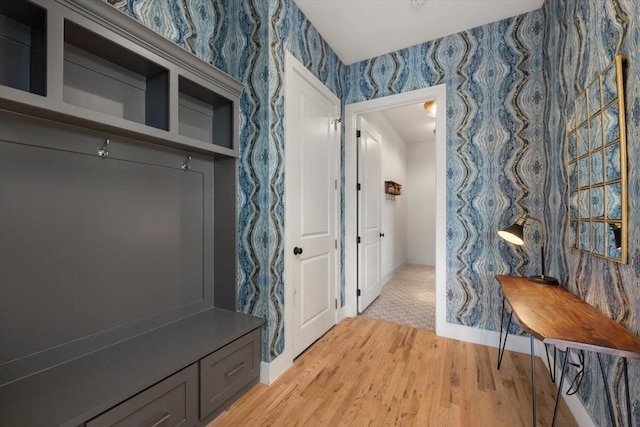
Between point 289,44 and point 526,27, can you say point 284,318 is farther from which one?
point 526,27

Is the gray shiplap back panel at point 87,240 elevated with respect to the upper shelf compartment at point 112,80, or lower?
lower

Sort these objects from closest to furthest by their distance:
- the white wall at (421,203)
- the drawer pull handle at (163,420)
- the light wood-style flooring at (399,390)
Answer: the drawer pull handle at (163,420) < the light wood-style flooring at (399,390) < the white wall at (421,203)

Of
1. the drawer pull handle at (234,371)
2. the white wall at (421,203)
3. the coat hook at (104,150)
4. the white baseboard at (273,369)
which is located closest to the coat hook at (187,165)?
the coat hook at (104,150)

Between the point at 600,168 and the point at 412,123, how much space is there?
12.2ft

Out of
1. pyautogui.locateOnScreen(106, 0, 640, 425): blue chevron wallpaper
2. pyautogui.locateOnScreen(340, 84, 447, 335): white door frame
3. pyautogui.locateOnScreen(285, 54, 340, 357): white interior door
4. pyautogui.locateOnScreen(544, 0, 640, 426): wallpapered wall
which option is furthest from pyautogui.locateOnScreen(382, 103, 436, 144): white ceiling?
pyautogui.locateOnScreen(544, 0, 640, 426): wallpapered wall

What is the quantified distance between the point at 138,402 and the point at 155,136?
4.06ft

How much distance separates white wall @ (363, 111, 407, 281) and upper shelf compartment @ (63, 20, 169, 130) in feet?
8.60

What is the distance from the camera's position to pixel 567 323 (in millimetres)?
1222

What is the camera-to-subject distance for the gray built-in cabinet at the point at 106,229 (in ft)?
3.69

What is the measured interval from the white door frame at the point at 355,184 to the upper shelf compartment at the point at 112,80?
190cm

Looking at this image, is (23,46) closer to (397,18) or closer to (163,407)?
(163,407)

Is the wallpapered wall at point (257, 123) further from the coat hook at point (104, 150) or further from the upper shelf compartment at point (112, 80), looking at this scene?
the coat hook at point (104, 150)

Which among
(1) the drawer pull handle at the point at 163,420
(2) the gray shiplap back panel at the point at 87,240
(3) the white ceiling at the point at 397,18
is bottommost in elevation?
(1) the drawer pull handle at the point at 163,420

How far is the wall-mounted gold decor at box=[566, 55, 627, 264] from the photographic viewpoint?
1.20 metres
